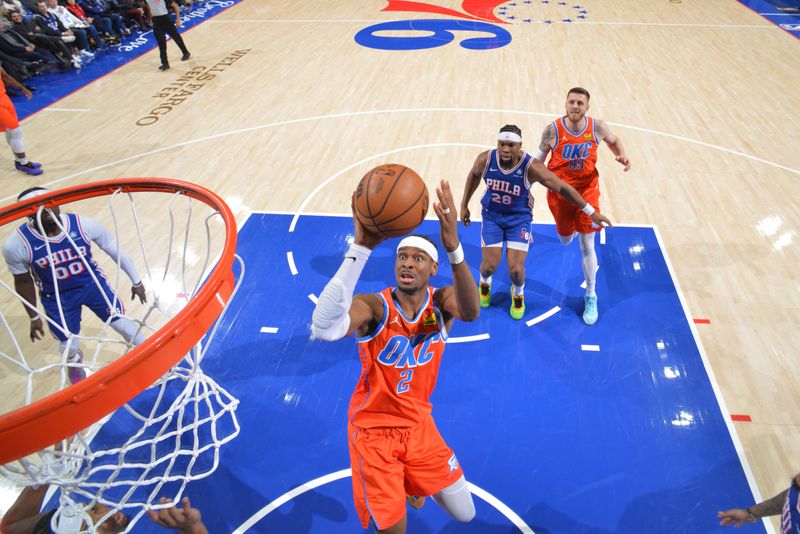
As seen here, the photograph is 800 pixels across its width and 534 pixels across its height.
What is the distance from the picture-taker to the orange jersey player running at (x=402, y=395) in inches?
112

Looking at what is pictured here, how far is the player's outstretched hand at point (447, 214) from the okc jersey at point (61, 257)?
2.68 m

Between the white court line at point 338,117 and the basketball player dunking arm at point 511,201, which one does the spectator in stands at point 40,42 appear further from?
the basketball player dunking arm at point 511,201

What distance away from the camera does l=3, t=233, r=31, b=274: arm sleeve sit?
11.9 ft

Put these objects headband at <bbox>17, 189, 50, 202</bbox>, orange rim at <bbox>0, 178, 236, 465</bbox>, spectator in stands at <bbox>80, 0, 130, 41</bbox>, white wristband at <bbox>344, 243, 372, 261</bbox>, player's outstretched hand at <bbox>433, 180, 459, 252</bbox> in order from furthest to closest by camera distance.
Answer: spectator in stands at <bbox>80, 0, 130, 41</bbox>
headband at <bbox>17, 189, 50, 202</bbox>
white wristband at <bbox>344, 243, 372, 261</bbox>
player's outstretched hand at <bbox>433, 180, 459, 252</bbox>
orange rim at <bbox>0, 178, 236, 465</bbox>

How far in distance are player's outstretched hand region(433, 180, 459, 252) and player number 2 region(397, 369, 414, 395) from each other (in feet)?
3.00

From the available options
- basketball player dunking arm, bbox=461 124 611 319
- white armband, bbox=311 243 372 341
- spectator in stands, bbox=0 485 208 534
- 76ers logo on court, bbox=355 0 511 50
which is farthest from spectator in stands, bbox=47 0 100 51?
white armband, bbox=311 243 372 341

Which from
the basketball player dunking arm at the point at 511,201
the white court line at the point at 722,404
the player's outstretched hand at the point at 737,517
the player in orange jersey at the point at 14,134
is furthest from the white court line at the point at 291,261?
the player in orange jersey at the point at 14,134

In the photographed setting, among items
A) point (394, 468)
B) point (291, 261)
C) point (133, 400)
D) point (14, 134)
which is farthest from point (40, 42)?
point (394, 468)

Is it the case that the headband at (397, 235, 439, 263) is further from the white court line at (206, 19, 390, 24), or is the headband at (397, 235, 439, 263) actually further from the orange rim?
the white court line at (206, 19, 390, 24)

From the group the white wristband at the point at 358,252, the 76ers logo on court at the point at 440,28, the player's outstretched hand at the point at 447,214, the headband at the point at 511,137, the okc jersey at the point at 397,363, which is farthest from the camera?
the 76ers logo on court at the point at 440,28

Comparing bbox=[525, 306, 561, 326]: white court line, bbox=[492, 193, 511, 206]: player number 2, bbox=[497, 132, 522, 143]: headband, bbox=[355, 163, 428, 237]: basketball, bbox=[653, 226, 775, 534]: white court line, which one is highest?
bbox=[355, 163, 428, 237]: basketball

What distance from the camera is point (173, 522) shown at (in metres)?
2.60

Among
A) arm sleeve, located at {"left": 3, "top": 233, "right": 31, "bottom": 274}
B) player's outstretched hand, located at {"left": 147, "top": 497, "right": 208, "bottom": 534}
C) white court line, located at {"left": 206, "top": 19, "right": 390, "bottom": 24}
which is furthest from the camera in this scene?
white court line, located at {"left": 206, "top": 19, "right": 390, "bottom": 24}

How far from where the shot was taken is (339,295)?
243 cm
